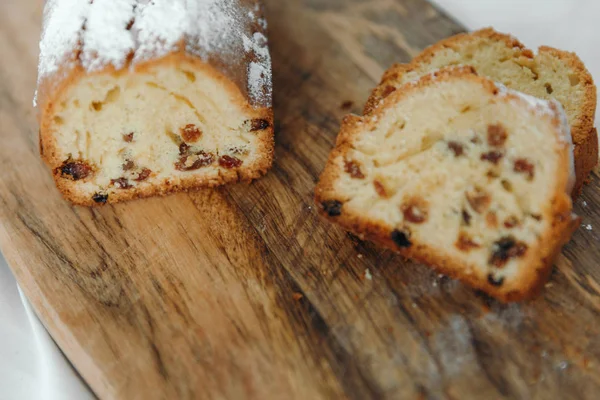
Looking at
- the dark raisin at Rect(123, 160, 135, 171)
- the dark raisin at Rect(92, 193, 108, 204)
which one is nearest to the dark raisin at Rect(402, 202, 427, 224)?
the dark raisin at Rect(123, 160, 135, 171)

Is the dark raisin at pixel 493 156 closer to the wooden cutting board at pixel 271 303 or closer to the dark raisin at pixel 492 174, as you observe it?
the dark raisin at pixel 492 174

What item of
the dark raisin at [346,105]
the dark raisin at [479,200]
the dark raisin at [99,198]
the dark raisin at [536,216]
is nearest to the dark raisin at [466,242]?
the dark raisin at [479,200]

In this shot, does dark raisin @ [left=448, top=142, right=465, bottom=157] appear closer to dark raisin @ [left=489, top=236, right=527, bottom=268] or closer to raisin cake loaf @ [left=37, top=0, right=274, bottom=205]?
dark raisin @ [left=489, top=236, right=527, bottom=268]

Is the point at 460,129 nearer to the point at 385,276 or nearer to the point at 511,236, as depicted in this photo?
the point at 511,236

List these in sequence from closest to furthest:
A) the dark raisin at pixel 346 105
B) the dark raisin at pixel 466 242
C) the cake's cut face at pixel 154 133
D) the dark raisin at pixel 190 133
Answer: the dark raisin at pixel 466 242, the cake's cut face at pixel 154 133, the dark raisin at pixel 190 133, the dark raisin at pixel 346 105

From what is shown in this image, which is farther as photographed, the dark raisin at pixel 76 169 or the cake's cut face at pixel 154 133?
the dark raisin at pixel 76 169

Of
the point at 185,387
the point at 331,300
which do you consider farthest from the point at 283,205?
the point at 185,387

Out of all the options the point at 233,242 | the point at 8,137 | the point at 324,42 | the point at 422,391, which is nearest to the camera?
the point at 422,391

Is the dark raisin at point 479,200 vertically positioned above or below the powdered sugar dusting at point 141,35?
above
